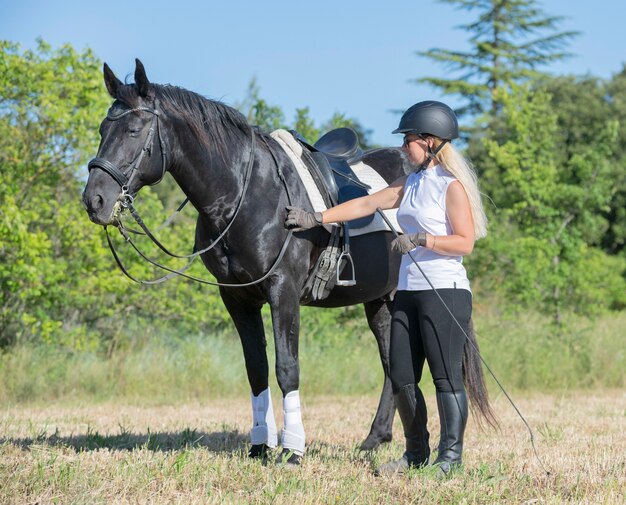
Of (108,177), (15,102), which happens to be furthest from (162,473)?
(15,102)

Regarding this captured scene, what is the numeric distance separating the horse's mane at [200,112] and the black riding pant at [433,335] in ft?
5.40

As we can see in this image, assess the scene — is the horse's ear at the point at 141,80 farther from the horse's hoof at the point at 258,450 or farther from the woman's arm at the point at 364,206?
the horse's hoof at the point at 258,450

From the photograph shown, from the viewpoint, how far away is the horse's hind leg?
6.65 metres

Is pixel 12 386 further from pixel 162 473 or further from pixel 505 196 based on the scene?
pixel 505 196

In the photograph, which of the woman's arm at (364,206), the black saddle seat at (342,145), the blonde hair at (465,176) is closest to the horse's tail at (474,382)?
the blonde hair at (465,176)

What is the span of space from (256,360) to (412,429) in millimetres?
1291

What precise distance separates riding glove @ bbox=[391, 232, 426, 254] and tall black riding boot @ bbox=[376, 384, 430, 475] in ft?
2.96

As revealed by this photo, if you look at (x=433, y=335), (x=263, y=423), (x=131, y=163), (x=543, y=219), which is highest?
(x=543, y=219)

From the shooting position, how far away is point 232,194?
5508 mm

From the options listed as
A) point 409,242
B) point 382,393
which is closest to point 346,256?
point 409,242

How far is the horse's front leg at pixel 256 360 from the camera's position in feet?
19.3

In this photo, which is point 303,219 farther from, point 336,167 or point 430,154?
point 336,167

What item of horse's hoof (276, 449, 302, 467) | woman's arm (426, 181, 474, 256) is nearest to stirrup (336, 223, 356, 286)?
woman's arm (426, 181, 474, 256)

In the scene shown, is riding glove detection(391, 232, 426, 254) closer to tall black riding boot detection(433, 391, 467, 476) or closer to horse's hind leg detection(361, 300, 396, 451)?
tall black riding boot detection(433, 391, 467, 476)
